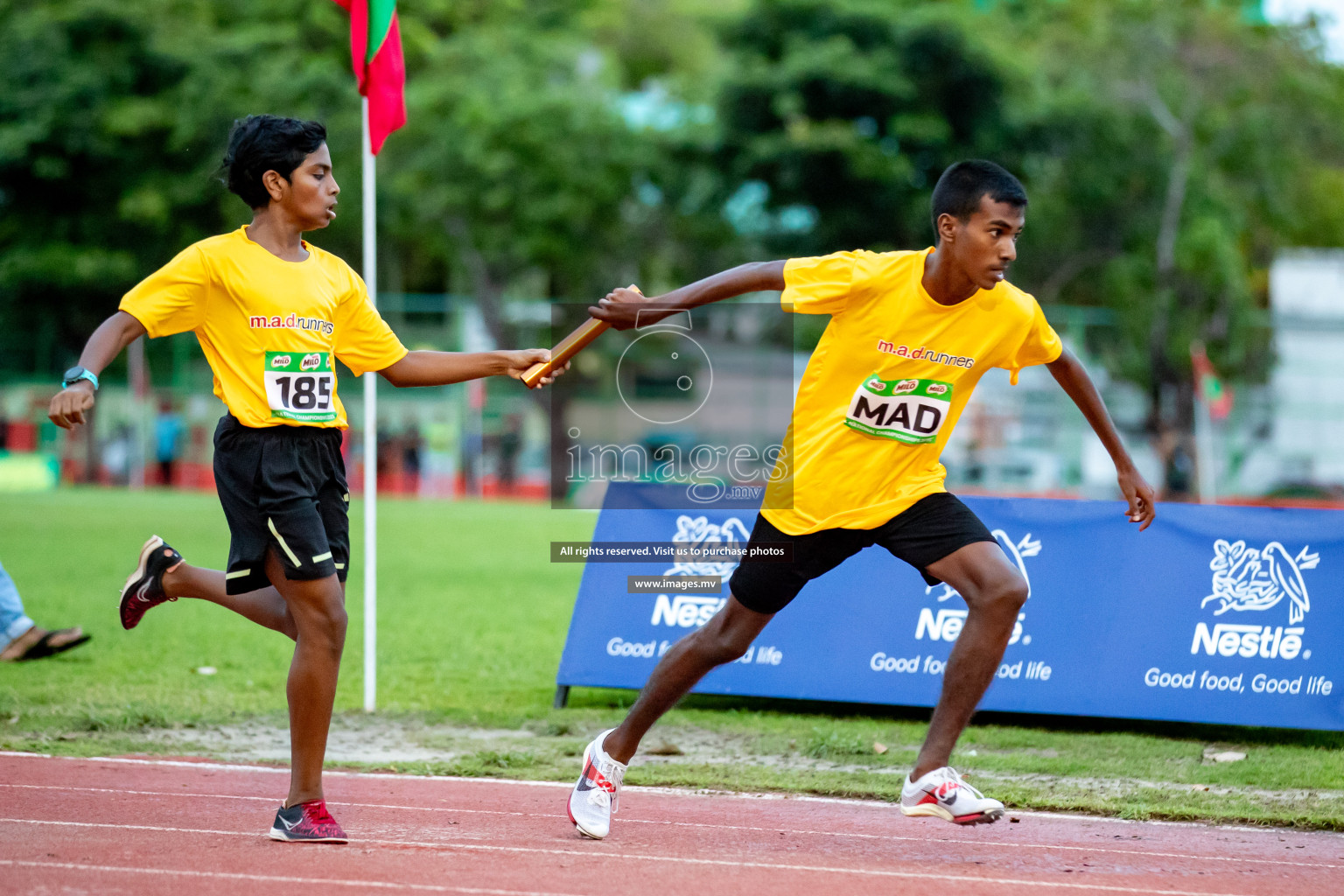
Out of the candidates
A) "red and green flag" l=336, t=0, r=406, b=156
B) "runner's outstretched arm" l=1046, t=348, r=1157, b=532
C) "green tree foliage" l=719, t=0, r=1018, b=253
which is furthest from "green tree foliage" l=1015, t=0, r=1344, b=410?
"runner's outstretched arm" l=1046, t=348, r=1157, b=532

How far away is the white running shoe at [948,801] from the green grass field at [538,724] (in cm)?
120

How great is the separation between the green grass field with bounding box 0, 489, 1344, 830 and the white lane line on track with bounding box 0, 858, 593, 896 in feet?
6.72

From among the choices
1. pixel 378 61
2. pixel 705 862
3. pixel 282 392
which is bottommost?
pixel 705 862

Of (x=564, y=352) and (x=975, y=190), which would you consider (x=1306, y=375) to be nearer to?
(x=975, y=190)

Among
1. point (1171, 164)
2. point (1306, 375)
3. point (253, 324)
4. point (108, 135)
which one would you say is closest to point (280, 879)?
point (253, 324)

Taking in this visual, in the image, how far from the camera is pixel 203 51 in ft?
113

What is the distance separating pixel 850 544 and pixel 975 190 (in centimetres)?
137

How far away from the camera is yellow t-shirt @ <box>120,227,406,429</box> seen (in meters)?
4.86

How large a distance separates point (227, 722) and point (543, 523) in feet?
52.1

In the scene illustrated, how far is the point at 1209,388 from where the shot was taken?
94.6 ft

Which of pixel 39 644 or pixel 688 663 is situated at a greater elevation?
pixel 688 663

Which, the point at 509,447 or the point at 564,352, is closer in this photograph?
the point at 564,352

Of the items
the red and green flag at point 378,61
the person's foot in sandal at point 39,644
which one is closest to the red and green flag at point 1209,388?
the red and green flag at point 378,61

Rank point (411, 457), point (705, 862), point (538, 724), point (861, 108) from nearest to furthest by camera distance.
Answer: point (705, 862), point (538, 724), point (861, 108), point (411, 457)
